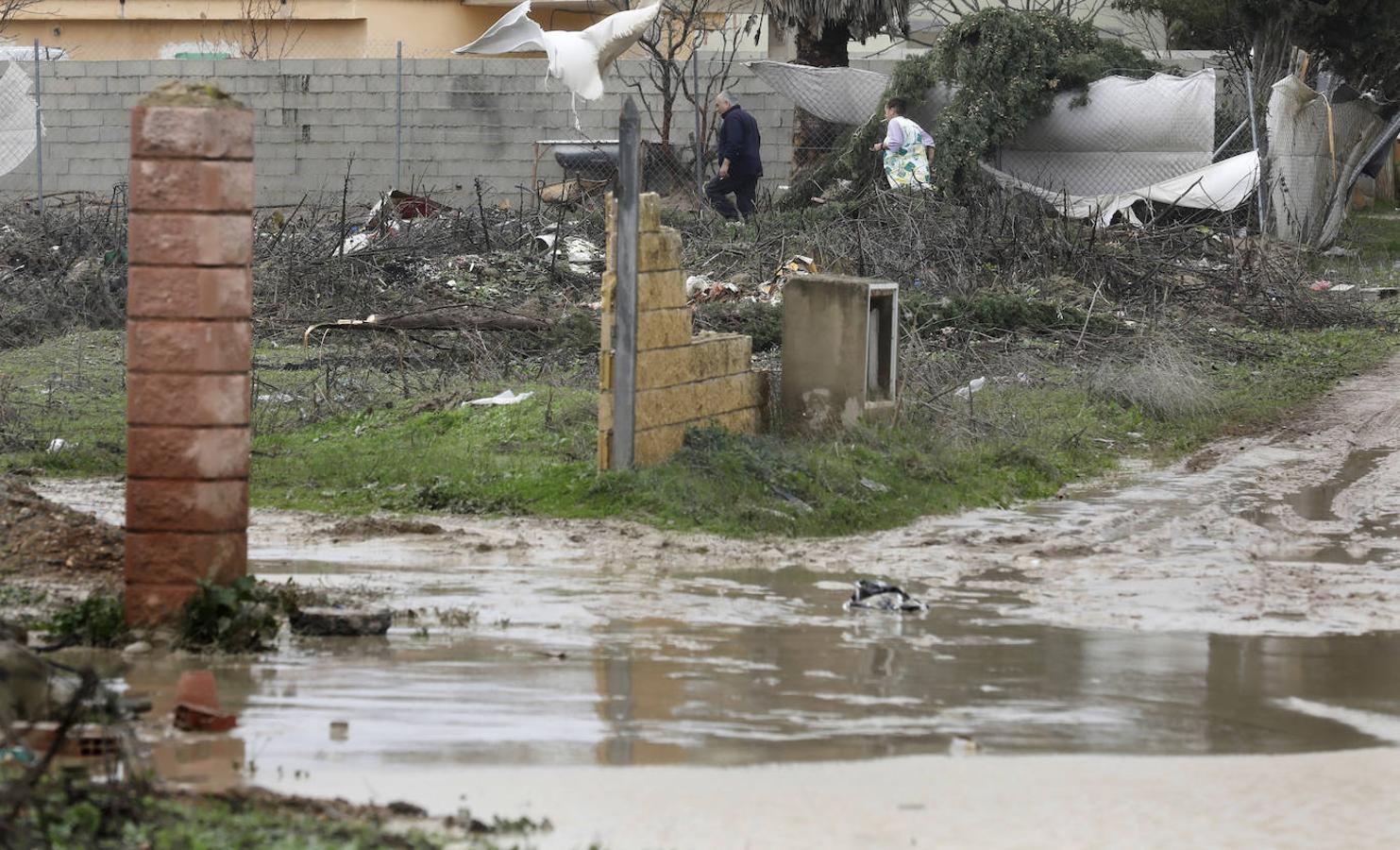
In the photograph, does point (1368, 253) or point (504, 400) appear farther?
point (1368, 253)

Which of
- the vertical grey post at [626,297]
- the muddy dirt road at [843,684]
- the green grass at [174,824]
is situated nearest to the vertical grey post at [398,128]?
the muddy dirt road at [843,684]

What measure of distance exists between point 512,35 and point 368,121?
38.7 feet

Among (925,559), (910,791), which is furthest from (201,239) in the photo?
(925,559)

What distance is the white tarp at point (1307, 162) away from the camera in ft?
68.6

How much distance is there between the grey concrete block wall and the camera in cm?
2442

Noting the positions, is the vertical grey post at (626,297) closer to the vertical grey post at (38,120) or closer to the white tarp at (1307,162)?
the white tarp at (1307,162)

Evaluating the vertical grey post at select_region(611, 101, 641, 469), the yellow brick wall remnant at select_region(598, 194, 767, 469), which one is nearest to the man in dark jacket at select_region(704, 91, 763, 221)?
the yellow brick wall remnant at select_region(598, 194, 767, 469)

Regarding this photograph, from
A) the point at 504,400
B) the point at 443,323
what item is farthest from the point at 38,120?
the point at 504,400

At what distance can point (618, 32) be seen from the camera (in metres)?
14.1

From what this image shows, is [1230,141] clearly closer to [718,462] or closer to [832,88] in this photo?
[832,88]

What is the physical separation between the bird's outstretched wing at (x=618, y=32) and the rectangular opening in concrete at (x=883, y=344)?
3.71m

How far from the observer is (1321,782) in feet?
16.2

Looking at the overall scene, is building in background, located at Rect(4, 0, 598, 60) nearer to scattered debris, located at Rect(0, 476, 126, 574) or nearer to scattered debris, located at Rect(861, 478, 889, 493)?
scattered debris, located at Rect(861, 478, 889, 493)

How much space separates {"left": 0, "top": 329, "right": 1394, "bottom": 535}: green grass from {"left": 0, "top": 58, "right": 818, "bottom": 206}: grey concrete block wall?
41.3 ft
